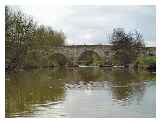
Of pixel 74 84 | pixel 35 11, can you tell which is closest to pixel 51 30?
pixel 35 11

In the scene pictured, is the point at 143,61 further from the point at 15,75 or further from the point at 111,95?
the point at 15,75

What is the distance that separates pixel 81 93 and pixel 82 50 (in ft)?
1.54

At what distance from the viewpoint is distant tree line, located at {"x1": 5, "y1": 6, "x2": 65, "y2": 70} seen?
424 cm

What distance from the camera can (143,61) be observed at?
4484 mm

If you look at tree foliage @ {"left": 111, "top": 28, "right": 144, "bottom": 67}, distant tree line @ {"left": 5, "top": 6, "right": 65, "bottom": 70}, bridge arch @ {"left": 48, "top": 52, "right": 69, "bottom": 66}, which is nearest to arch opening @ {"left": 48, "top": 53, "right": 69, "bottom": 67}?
bridge arch @ {"left": 48, "top": 52, "right": 69, "bottom": 66}

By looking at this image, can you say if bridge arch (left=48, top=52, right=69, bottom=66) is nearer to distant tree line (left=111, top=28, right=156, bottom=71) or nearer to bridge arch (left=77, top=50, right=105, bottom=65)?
bridge arch (left=77, top=50, right=105, bottom=65)

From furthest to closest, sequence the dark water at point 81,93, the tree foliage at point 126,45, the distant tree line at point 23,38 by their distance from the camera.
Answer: the distant tree line at point 23,38
the tree foliage at point 126,45
the dark water at point 81,93

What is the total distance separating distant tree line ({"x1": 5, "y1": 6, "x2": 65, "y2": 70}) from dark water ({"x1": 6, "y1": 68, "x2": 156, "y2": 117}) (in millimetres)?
130

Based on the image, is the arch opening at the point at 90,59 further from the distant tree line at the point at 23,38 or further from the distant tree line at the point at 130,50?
the distant tree line at the point at 23,38

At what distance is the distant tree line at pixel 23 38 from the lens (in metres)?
4.24

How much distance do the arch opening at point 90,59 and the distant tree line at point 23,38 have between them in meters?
0.33

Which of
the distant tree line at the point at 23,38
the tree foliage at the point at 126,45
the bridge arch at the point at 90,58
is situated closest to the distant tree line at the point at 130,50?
the tree foliage at the point at 126,45

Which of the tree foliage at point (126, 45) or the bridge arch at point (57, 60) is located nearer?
the tree foliage at point (126, 45)
